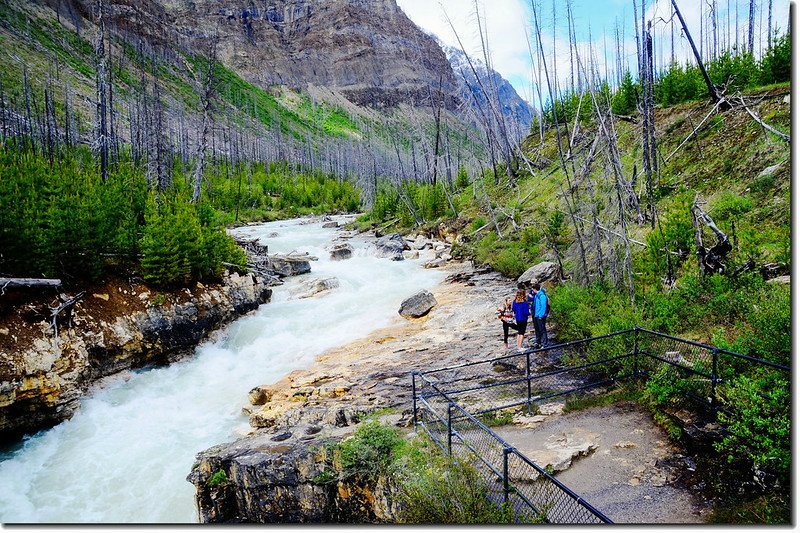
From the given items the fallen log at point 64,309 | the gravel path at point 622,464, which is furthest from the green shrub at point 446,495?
the fallen log at point 64,309

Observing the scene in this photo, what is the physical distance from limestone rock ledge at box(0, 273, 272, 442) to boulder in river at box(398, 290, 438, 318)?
20.7 feet

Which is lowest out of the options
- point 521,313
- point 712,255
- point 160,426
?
point 160,426

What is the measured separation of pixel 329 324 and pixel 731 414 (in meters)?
13.0

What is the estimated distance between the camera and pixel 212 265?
1653cm

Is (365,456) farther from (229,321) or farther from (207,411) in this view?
(229,321)

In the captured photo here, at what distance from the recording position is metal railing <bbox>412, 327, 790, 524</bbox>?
199 inches

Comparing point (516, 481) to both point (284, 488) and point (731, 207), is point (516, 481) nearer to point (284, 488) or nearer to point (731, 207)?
point (284, 488)

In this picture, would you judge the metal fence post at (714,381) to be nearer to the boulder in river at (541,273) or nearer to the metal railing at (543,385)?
the metal railing at (543,385)

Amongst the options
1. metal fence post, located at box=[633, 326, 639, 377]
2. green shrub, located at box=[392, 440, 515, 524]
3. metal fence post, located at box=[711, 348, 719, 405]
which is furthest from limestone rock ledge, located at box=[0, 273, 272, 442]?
metal fence post, located at box=[711, 348, 719, 405]

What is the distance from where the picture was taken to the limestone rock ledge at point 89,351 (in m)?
10.1

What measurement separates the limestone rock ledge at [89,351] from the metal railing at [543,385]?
27.4 ft

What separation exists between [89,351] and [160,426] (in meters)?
3.09

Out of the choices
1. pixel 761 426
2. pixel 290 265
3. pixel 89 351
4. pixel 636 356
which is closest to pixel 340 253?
pixel 290 265

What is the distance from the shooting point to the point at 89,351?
11867 mm
